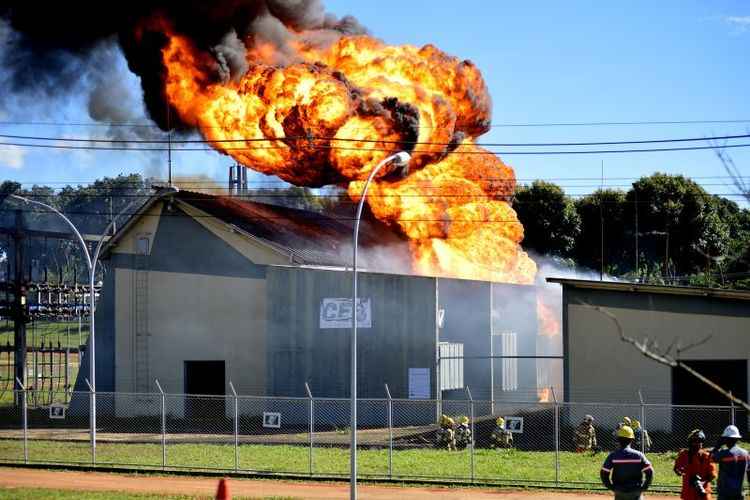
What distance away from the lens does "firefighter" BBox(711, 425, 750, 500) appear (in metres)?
15.4

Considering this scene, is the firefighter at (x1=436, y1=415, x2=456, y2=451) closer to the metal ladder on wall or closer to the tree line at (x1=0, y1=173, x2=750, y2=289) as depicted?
the metal ladder on wall

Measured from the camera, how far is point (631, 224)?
273 feet

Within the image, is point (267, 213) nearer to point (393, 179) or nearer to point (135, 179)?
point (393, 179)

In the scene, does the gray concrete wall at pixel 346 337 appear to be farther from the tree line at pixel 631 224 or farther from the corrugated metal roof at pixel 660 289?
the tree line at pixel 631 224

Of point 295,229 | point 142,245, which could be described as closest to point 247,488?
point 142,245

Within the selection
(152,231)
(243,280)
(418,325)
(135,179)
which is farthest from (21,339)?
(135,179)

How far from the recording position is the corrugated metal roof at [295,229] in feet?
141

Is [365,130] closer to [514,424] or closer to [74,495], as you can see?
[514,424]

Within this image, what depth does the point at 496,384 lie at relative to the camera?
43906 millimetres

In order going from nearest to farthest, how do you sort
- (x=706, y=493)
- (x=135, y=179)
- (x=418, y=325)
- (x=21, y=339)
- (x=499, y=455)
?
(x=706, y=493) < (x=499, y=455) < (x=418, y=325) < (x=21, y=339) < (x=135, y=179)

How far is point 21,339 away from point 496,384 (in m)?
20.8

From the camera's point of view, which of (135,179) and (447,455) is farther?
(135,179)

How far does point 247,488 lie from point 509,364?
71.1ft

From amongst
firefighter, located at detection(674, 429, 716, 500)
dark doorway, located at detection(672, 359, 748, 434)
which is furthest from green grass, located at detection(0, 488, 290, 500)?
dark doorway, located at detection(672, 359, 748, 434)
